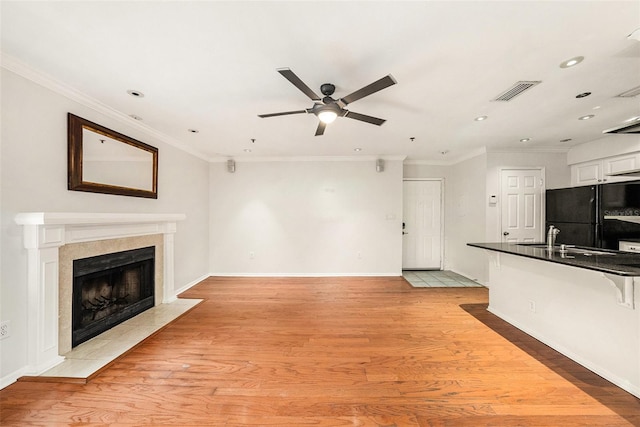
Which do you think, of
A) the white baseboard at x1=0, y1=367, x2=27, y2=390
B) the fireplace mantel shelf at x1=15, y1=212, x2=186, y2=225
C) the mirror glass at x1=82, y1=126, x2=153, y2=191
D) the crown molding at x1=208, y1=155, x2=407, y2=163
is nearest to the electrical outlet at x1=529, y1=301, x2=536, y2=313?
the crown molding at x1=208, y1=155, x2=407, y2=163

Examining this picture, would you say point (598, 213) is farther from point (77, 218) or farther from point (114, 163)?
point (114, 163)

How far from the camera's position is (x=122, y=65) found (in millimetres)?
2002

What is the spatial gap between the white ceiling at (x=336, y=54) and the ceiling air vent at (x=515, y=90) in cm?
8

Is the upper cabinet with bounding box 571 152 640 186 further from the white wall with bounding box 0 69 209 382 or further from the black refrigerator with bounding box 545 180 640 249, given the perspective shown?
the white wall with bounding box 0 69 209 382

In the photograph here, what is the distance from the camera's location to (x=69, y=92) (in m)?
2.37

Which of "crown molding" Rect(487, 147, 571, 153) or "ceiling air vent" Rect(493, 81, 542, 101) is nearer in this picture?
"ceiling air vent" Rect(493, 81, 542, 101)

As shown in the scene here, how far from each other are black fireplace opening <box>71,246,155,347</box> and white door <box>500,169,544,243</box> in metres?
5.94

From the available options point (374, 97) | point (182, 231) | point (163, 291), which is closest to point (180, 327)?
point (163, 291)

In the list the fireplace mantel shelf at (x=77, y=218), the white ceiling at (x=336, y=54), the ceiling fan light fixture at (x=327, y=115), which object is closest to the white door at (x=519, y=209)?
the white ceiling at (x=336, y=54)

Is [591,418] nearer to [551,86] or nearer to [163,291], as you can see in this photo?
[551,86]

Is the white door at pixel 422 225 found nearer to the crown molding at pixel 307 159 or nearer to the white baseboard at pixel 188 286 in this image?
the crown molding at pixel 307 159

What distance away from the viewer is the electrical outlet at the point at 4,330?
73.6 inches

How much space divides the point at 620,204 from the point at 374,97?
12.9 ft

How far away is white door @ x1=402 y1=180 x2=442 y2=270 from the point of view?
5.74 meters
